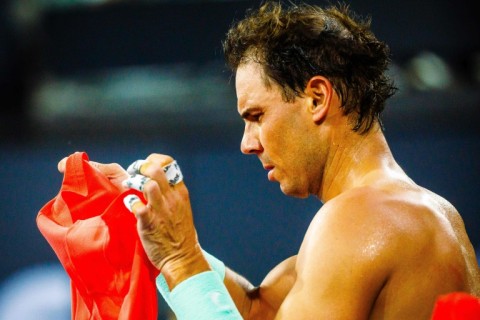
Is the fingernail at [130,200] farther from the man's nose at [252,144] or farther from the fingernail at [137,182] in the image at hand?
the man's nose at [252,144]

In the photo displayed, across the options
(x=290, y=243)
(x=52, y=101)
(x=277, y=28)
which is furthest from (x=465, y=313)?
(x=52, y=101)

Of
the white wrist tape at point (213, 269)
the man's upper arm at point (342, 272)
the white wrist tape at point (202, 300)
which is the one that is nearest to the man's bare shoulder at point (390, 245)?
the man's upper arm at point (342, 272)

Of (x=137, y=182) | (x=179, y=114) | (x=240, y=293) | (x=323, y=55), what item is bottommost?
(x=240, y=293)

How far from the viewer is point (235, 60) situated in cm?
148

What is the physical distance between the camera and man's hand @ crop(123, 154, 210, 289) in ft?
3.96

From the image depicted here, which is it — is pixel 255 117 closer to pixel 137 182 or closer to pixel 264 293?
pixel 137 182

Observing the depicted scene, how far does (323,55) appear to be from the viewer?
4.51 feet

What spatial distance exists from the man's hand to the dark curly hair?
264 millimetres

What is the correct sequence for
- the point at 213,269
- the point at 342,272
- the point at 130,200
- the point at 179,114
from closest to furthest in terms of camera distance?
the point at 342,272, the point at 130,200, the point at 213,269, the point at 179,114

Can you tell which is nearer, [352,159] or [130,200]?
[130,200]

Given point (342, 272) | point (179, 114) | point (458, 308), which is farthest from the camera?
point (179, 114)

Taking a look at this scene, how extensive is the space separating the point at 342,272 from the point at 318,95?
33cm

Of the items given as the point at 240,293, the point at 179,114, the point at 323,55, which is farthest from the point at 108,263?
the point at 179,114

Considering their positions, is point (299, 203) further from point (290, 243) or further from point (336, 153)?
point (336, 153)
